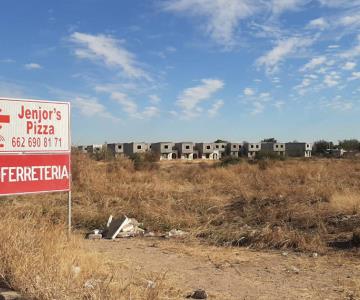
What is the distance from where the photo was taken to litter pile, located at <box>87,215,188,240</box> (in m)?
11.9

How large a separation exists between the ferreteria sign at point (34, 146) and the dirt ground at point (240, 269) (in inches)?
56.9

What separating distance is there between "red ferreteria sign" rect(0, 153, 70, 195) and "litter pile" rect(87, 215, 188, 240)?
332 centimetres

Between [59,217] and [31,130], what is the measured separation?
19.0ft

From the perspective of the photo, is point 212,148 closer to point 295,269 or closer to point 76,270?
point 295,269

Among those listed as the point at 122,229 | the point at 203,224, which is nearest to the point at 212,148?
the point at 203,224

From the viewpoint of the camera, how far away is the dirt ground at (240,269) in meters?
6.94

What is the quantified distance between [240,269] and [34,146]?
3918mm

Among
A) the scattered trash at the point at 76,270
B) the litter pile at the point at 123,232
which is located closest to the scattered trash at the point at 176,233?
the litter pile at the point at 123,232

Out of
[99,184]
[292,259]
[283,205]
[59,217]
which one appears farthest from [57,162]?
[99,184]

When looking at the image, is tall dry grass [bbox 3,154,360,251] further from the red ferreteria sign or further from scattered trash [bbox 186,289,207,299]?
scattered trash [bbox 186,289,207,299]

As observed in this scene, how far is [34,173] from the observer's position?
835 centimetres

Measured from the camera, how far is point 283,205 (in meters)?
14.9

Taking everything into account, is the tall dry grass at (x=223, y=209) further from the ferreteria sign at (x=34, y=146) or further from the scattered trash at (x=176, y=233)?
the ferreteria sign at (x=34, y=146)

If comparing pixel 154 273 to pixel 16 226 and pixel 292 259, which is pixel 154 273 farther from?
pixel 292 259
